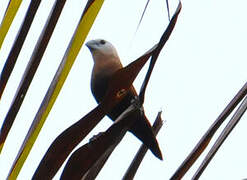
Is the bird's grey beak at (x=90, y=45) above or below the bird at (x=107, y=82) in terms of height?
above

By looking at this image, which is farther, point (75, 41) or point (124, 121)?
point (75, 41)

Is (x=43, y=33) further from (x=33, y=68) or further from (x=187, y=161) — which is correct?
(x=187, y=161)

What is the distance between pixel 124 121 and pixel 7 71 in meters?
0.28

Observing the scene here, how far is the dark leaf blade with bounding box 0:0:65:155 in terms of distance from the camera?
2.55 feet

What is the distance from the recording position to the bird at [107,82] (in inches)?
45.3

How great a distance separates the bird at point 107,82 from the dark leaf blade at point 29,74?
0.39 metres

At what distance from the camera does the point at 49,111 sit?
0.85 metres

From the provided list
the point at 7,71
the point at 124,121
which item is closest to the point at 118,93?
the point at 124,121

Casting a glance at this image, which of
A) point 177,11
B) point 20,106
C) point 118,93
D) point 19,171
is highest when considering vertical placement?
point 177,11

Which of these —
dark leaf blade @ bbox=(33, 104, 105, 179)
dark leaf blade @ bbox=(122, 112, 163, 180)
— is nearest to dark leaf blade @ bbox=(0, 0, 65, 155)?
dark leaf blade @ bbox=(33, 104, 105, 179)

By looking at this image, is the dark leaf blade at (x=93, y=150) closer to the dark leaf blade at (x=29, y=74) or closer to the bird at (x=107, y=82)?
the dark leaf blade at (x=29, y=74)

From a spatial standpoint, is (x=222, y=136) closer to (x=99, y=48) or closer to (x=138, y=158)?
(x=138, y=158)

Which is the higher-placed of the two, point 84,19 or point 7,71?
point 84,19

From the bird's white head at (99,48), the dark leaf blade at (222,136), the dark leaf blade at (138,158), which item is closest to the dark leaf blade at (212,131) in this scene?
the dark leaf blade at (222,136)
